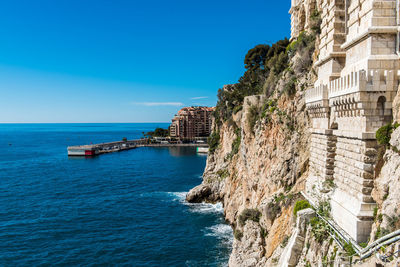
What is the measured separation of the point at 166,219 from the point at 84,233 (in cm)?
949

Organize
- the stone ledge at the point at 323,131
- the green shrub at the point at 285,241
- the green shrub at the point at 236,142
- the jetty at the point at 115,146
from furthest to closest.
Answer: the jetty at the point at 115,146 → the green shrub at the point at 236,142 → the green shrub at the point at 285,241 → the stone ledge at the point at 323,131

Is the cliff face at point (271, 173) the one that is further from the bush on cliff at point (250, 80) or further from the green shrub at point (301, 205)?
the bush on cliff at point (250, 80)

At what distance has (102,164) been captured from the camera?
78938 mm

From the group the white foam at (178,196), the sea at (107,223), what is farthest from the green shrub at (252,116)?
the white foam at (178,196)

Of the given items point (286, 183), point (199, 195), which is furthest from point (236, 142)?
point (286, 183)

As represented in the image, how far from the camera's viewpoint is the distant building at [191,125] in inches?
5379

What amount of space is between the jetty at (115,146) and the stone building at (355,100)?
86.1 meters

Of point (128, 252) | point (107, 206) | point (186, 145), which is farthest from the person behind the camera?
point (186, 145)

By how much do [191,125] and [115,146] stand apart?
37.5 m

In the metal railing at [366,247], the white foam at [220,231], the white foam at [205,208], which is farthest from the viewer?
the white foam at [205,208]

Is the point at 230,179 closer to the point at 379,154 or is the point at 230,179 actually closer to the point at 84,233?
the point at 84,233

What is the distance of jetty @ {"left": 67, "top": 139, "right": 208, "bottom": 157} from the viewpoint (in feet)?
314

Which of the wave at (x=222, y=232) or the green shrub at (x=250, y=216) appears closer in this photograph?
the green shrub at (x=250, y=216)

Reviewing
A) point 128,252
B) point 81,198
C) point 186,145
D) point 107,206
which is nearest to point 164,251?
point 128,252
